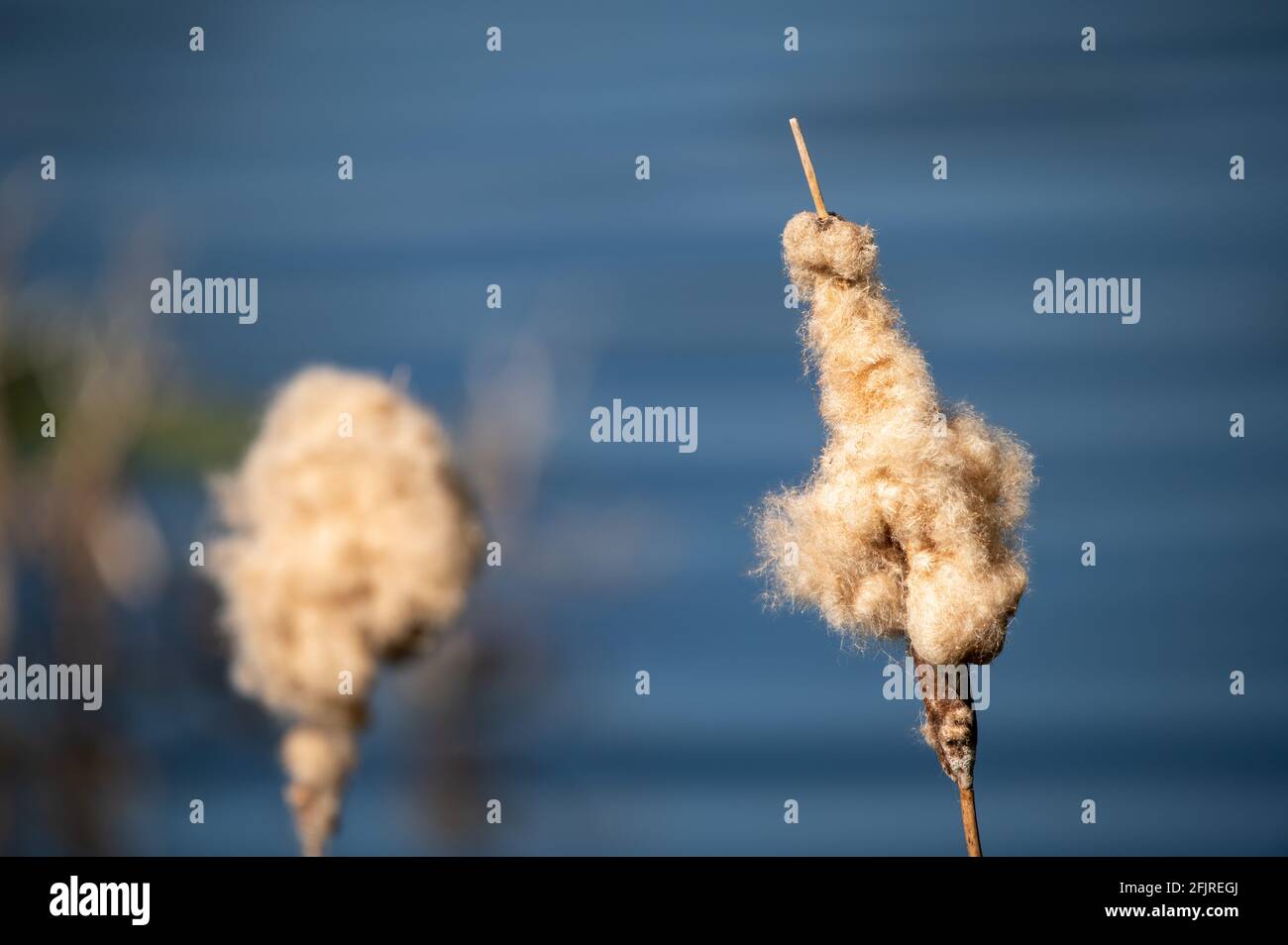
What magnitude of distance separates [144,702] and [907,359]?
0.98m

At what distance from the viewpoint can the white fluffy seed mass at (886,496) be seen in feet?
3.47

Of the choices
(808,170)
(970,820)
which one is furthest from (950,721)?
(808,170)

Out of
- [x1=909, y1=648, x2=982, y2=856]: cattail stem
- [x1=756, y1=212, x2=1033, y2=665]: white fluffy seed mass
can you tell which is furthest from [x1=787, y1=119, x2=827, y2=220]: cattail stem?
[x1=909, y1=648, x2=982, y2=856]: cattail stem

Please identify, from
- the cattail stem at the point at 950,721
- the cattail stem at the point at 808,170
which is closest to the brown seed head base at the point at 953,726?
the cattail stem at the point at 950,721

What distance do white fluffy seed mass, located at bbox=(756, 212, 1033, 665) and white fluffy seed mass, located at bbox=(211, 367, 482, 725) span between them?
301 mm

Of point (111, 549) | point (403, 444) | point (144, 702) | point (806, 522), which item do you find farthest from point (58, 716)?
point (806, 522)

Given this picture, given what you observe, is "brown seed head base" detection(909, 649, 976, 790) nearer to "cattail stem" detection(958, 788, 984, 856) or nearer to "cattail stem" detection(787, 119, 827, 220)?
"cattail stem" detection(958, 788, 984, 856)

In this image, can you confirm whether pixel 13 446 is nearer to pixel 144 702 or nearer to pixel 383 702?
pixel 144 702

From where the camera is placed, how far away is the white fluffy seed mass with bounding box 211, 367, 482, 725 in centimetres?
110

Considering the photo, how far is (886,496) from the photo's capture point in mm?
1062

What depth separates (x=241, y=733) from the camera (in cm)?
146

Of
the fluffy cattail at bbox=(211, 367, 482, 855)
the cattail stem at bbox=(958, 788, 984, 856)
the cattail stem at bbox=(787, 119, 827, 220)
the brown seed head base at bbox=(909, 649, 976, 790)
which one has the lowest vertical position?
the cattail stem at bbox=(958, 788, 984, 856)

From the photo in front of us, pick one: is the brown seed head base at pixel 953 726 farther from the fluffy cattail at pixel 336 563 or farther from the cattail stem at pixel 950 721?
the fluffy cattail at pixel 336 563

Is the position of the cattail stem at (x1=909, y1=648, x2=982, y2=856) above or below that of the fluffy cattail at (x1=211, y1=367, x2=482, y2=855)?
below
